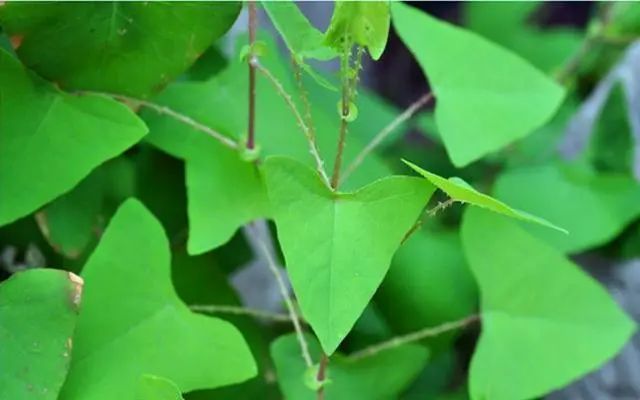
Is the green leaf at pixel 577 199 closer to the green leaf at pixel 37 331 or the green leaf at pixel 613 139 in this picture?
the green leaf at pixel 613 139

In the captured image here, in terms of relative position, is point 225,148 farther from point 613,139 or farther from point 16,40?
point 613,139

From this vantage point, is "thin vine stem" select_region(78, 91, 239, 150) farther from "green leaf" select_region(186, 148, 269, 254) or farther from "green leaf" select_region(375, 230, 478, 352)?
"green leaf" select_region(375, 230, 478, 352)

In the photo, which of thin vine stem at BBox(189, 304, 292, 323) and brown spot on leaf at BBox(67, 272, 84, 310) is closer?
brown spot on leaf at BBox(67, 272, 84, 310)

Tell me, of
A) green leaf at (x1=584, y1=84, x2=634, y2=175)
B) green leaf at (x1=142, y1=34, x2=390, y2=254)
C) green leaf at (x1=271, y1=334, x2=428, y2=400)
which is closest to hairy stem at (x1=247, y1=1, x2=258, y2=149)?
green leaf at (x1=142, y1=34, x2=390, y2=254)

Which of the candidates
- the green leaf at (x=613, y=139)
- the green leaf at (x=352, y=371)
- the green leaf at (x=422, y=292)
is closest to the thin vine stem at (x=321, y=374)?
the green leaf at (x=352, y=371)

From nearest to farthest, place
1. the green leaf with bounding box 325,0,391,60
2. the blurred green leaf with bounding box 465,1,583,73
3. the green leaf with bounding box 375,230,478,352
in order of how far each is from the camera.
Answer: the green leaf with bounding box 325,0,391,60 < the green leaf with bounding box 375,230,478,352 < the blurred green leaf with bounding box 465,1,583,73

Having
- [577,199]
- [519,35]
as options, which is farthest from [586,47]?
[577,199]
